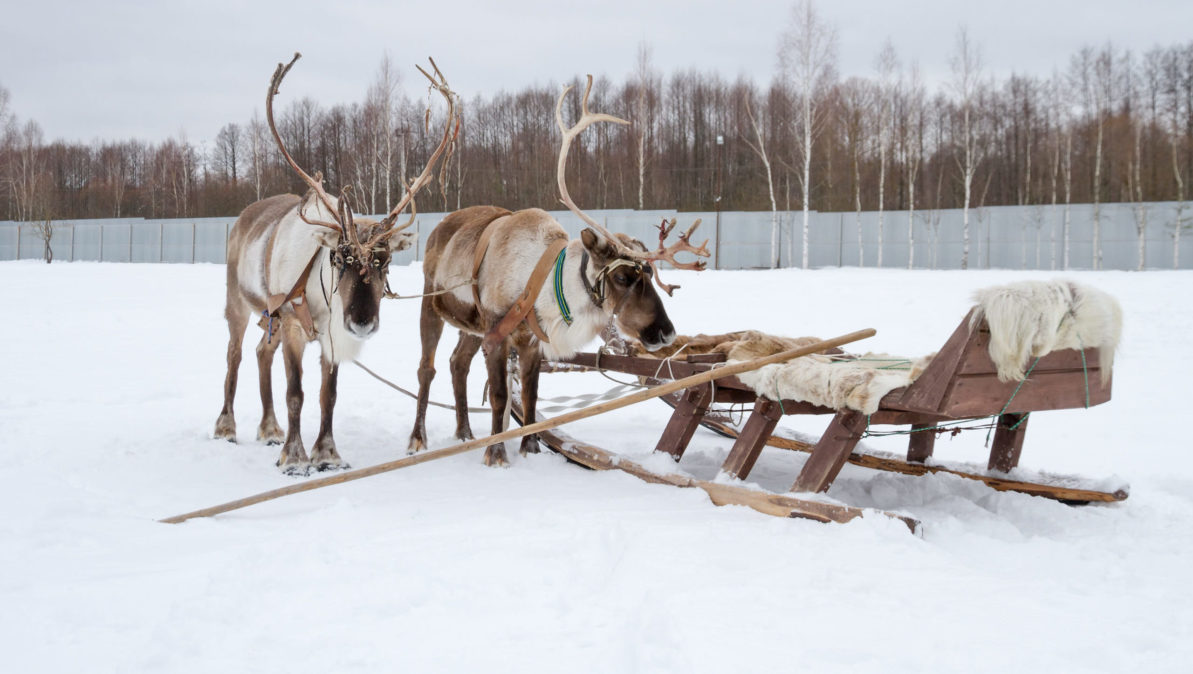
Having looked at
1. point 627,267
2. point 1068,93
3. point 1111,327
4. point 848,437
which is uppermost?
point 1068,93

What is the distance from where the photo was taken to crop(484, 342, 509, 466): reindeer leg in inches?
196

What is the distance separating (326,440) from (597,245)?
2.06 metres

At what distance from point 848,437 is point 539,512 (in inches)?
56.7

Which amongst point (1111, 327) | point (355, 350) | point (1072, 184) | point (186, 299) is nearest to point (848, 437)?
point (1111, 327)

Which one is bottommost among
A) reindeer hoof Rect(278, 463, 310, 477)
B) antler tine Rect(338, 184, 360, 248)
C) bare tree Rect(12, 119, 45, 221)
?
reindeer hoof Rect(278, 463, 310, 477)

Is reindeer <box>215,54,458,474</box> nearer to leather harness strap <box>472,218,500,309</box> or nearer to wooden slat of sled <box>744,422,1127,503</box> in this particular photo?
leather harness strap <box>472,218,500,309</box>

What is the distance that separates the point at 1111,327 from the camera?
3281 mm

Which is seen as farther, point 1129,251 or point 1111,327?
point 1129,251

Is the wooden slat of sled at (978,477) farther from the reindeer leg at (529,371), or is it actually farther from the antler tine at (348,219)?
the antler tine at (348,219)

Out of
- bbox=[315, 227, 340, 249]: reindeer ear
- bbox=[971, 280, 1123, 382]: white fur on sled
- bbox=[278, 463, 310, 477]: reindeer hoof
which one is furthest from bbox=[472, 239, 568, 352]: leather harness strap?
bbox=[971, 280, 1123, 382]: white fur on sled

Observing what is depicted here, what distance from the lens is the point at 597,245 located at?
4605mm

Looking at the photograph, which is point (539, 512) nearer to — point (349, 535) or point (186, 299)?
point (349, 535)

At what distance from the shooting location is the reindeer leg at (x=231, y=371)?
5.82 meters

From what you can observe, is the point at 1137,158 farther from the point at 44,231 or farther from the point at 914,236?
the point at 44,231
